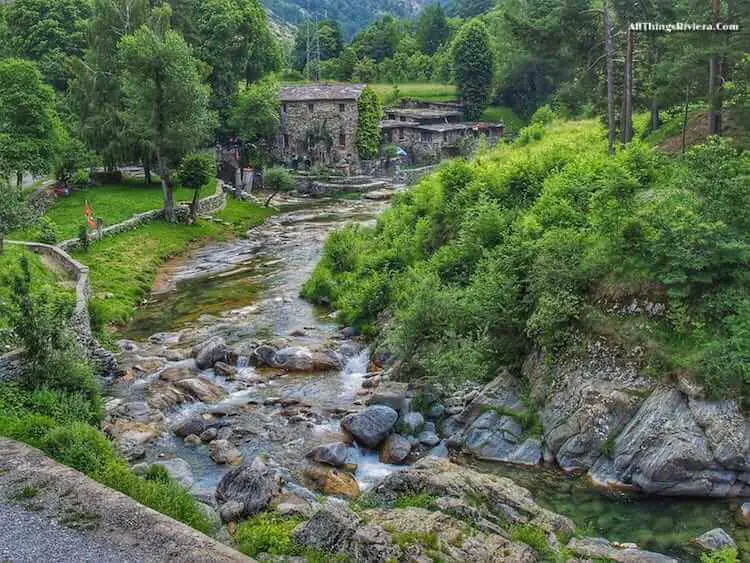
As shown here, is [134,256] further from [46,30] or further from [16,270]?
[46,30]

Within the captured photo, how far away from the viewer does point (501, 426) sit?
72.0 ft

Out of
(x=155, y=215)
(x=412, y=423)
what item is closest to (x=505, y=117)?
(x=155, y=215)

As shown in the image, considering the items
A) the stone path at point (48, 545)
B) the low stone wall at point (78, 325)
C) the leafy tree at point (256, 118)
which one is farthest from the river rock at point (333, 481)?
the leafy tree at point (256, 118)

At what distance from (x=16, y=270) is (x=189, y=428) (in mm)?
11994

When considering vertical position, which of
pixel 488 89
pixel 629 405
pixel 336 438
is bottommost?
pixel 336 438

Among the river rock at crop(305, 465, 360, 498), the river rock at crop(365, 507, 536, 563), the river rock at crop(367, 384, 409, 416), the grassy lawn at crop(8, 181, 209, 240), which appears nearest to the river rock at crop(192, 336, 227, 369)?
the river rock at crop(367, 384, 409, 416)

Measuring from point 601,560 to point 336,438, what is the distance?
9.43 meters

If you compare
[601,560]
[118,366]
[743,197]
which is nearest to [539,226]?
[743,197]

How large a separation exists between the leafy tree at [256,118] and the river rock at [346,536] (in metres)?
67.8

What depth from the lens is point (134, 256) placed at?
1740 inches

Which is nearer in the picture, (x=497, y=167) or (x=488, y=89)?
(x=497, y=167)

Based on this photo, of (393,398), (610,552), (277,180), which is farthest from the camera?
(277,180)

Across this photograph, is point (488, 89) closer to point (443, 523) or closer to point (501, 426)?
point (501, 426)

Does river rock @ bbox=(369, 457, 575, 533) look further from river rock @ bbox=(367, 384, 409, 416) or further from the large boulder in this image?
river rock @ bbox=(367, 384, 409, 416)
